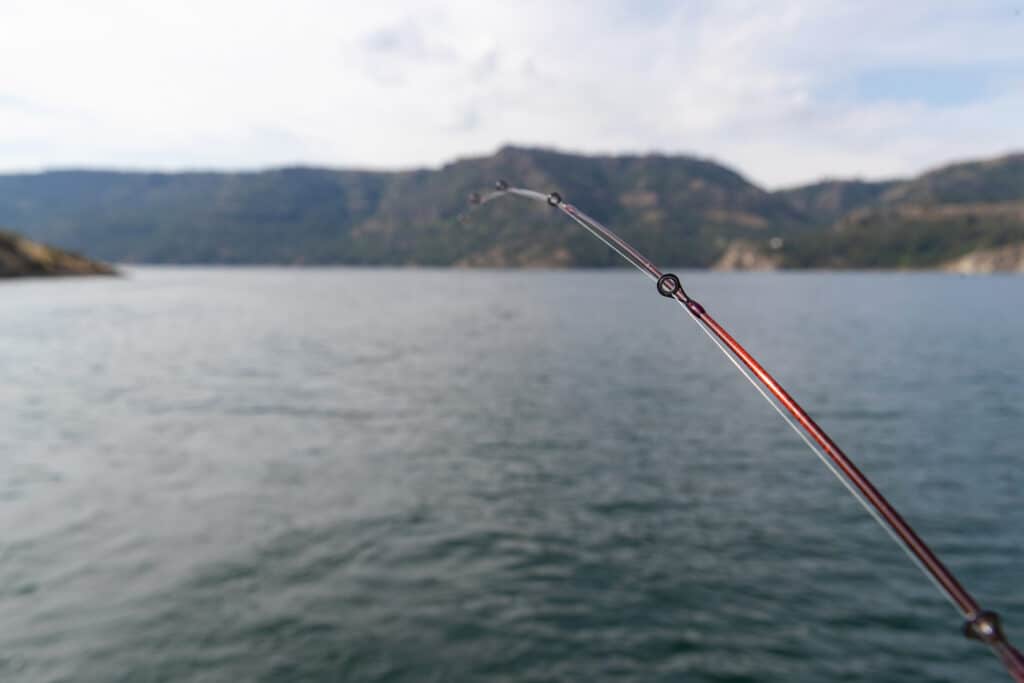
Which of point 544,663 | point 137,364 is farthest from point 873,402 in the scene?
point 137,364

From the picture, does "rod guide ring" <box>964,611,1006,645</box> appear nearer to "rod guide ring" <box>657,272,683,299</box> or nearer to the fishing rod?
the fishing rod

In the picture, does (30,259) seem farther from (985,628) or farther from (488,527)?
(985,628)

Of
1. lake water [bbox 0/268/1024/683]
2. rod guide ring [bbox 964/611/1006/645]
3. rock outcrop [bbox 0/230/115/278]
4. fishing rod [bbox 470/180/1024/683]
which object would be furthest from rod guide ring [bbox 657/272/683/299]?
rock outcrop [bbox 0/230/115/278]

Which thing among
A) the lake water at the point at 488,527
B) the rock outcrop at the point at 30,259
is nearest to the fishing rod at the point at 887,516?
the lake water at the point at 488,527

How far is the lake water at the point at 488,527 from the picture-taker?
11.2m

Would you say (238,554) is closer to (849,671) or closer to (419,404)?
(849,671)

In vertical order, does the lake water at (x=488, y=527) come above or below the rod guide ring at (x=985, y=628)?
below

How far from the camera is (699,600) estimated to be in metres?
13.0

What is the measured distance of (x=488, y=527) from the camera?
16.7 meters

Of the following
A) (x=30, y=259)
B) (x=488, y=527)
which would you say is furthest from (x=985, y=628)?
(x=30, y=259)

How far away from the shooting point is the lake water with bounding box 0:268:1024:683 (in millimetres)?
11188

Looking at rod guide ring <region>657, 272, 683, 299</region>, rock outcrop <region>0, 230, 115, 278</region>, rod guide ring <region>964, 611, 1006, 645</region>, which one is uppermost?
rod guide ring <region>657, 272, 683, 299</region>

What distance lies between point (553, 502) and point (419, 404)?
49.6 ft

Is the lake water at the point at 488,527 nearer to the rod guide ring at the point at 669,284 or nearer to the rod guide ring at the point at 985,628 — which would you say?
the rod guide ring at the point at 669,284
